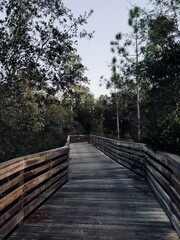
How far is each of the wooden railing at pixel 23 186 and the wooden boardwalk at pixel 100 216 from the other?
183 millimetres

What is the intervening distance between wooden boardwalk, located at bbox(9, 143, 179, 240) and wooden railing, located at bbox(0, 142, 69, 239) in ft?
0.60

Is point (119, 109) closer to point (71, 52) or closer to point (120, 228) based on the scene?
point (71, 52)

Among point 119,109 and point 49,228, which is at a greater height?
point 119,109

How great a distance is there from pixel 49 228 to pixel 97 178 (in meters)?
5.00

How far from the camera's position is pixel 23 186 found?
16.8 feet

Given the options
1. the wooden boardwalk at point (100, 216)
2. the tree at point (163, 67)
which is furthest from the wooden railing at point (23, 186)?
the tree at point (163, 67)

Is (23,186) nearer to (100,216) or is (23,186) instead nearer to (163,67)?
(100,216)

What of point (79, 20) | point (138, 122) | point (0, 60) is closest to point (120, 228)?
point (0, 60)

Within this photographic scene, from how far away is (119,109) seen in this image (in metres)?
40.3

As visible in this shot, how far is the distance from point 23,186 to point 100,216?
4.58 ft

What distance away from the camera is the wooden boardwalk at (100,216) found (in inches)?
178

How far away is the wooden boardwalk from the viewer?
4.53m

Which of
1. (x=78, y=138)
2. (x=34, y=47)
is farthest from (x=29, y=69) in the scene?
(x=78, y=138)

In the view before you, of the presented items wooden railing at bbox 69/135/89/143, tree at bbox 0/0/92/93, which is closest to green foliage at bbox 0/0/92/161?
tree at bbox 0/0/92/93
